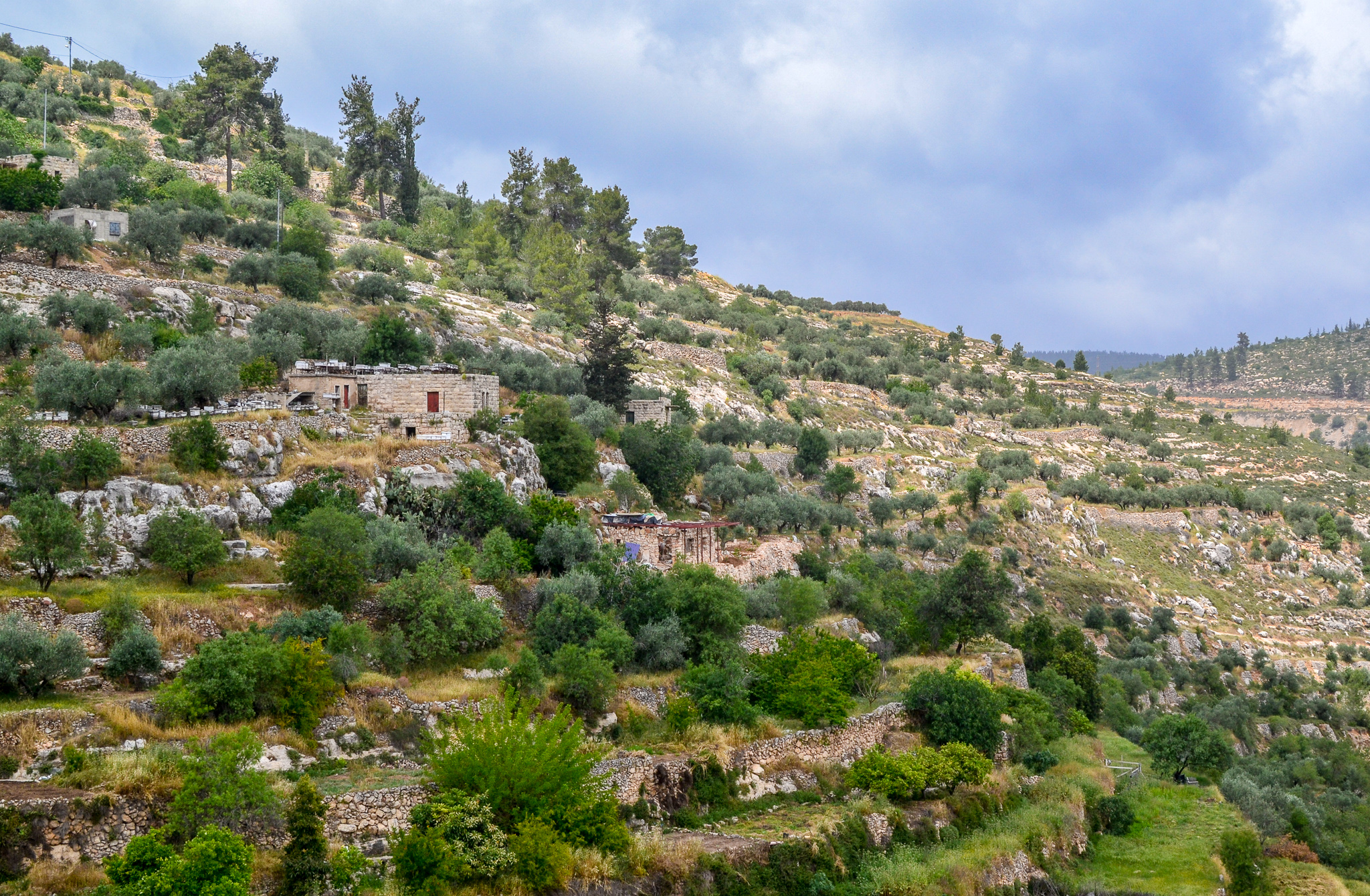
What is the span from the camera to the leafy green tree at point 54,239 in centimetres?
4006

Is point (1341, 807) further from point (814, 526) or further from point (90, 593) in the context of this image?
point (90, 593)

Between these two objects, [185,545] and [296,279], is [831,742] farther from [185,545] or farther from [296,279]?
[296,279]

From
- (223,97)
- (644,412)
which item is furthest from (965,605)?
(223,97)

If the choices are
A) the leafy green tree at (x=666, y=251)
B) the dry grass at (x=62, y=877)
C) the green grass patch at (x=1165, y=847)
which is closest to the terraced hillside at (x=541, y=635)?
the dry grass at (x=62, y=877)

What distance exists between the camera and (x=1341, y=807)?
143 ft

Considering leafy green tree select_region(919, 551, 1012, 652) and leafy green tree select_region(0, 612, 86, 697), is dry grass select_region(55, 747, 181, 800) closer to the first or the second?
leafy green tree select_region(0, 612, 86, 697)

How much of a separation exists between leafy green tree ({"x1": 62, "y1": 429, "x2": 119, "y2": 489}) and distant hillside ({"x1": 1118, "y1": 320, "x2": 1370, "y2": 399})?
535 feet

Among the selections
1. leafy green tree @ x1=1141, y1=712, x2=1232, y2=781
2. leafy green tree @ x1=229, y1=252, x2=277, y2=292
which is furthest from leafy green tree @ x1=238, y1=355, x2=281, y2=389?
leafy green tree @ x1=1141, y1=712, x2=1232, y2=781

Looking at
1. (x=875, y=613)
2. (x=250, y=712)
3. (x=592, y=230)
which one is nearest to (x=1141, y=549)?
(x=875, y=613)

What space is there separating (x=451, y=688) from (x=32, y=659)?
318 inches

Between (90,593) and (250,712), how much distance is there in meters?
5.25

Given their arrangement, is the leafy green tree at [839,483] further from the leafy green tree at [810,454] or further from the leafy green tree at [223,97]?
the leafy green tree at [223,97]

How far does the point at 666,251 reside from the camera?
102 metres

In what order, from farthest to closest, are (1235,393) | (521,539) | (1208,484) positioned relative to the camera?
(1235,393) → (1208,484) → (521,539)
